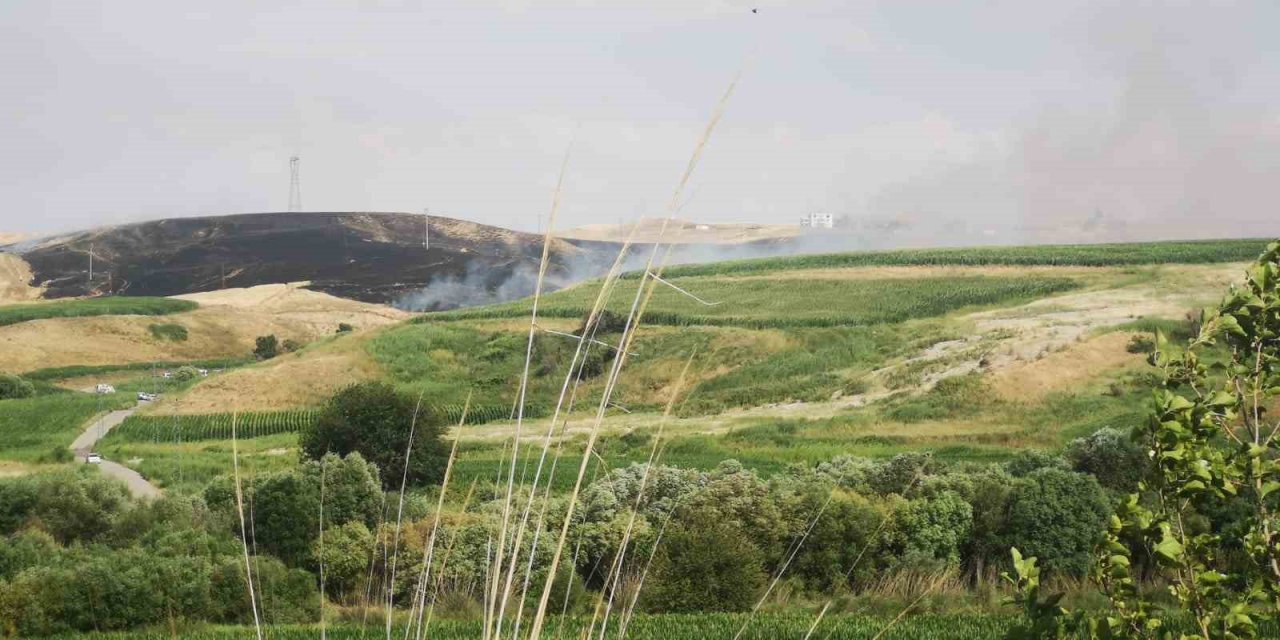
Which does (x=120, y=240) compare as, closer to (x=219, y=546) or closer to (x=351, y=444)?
(x=351, y=444)

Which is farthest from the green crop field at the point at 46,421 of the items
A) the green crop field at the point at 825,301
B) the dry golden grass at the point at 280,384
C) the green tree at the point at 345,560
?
the green tree at the point at 345,560

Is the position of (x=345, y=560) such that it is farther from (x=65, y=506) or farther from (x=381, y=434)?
(x=381, y=434)

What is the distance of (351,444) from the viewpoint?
1015 inches

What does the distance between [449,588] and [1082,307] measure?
26.7 metres

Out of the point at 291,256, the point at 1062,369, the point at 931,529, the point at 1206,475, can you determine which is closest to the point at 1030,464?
the point at 931,529

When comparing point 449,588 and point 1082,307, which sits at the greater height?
point 1082,307

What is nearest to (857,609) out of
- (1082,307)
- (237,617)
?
(237,617)

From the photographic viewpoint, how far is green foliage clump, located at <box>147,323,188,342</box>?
54500mm

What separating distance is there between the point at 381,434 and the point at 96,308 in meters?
39.9

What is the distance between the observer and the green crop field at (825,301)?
3994 centimetres

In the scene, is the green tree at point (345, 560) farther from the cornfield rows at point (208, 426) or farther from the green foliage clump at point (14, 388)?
the green foliage clump at point (14, 388)

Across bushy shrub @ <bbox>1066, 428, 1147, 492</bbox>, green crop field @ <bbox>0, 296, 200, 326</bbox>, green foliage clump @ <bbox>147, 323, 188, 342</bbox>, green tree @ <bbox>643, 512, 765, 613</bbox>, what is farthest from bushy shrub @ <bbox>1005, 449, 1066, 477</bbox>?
green crop field @ <bbox>0, 296, 200, 326</bbox>

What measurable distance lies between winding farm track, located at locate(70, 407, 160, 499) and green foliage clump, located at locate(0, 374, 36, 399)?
4.08 m

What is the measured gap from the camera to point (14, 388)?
4162 cm
